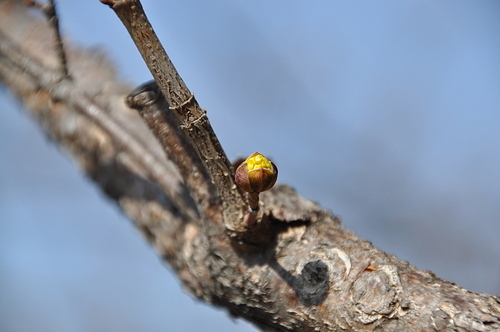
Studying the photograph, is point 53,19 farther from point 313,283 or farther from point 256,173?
point 313,283

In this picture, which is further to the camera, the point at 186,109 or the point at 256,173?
the point at 186,109

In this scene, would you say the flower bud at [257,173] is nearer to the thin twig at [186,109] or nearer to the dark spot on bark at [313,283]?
the thin twig at [186,109]

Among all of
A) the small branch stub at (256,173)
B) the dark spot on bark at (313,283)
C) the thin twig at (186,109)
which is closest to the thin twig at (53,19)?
the thin twig at (186,109)

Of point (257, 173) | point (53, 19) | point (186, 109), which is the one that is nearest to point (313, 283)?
point (257, 173)

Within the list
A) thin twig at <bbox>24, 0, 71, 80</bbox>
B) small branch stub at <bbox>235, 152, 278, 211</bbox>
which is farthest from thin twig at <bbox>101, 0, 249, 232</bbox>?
thin twig at <bbox>24, 0, 71, 80</bbox>

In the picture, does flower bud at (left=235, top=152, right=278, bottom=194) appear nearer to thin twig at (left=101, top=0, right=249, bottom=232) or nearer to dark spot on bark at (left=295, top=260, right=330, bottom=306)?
thin twig at (left=101, top=0, right=249, bottom=232)

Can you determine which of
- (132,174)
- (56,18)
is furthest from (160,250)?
(56,18)
